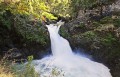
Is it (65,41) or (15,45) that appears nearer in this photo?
(15,45)

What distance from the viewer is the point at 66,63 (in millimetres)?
12633

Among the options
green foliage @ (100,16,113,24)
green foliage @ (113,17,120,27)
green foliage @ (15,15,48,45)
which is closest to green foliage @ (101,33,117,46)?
green foliage @ (113,17,120,27)

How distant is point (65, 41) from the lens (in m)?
14.9

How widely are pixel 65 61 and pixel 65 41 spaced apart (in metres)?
2.23

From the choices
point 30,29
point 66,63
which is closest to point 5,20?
point 30,29

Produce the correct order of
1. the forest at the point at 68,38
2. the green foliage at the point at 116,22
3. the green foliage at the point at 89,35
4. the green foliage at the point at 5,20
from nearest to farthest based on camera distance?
the green foliage at the point at 5,20 → the forest at the point at 68,38 → the green foliage at the point at 89,35 → the green foliage at the point at 116,22

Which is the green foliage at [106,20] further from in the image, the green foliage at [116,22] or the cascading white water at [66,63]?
the cascading white water at [66,63]

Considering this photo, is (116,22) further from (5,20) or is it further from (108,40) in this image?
(5,20)

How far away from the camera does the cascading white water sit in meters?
11.1

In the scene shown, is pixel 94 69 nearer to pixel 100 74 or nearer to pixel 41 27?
pixel 100 74

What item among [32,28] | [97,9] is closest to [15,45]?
[32,28]

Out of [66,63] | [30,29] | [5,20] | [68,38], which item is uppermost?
[5,20]

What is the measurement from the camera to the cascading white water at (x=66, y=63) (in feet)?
36.4

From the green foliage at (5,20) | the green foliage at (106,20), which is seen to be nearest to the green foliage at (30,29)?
the green foliage at (5,20)
